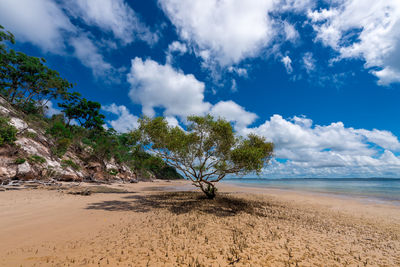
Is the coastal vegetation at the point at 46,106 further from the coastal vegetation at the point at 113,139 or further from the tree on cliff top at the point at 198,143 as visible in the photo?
the tree on cliff top at the point at 198,143

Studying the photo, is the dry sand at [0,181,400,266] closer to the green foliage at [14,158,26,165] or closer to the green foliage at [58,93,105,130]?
the green foliage at [14,158,26,165]

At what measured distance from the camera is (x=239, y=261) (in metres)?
5.51

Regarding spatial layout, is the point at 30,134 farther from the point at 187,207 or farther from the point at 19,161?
the point at 187,207

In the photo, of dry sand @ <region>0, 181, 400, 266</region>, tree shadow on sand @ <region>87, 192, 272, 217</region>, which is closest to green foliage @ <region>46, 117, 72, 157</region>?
tree shadow on sand @ <region>87, 192, 272, 217</region>

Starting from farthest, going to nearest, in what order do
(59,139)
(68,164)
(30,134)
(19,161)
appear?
(59,139) → (68,164) → (30,134) → (19,161)

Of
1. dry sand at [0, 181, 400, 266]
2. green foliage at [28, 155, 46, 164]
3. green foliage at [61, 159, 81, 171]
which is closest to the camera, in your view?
dry sand at [0, 181, 400, 266]

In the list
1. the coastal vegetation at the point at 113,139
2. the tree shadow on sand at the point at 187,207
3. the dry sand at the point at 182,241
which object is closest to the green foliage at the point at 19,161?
the coastal vegetation at the point at 113,139

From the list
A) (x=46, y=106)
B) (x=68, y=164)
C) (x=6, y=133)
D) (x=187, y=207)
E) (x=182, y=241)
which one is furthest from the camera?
(x=46, y=106)

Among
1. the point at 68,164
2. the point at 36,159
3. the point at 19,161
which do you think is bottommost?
the point at 19,161

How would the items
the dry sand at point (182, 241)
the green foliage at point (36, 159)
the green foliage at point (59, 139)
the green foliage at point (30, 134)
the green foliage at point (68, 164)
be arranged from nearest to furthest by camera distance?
the dry sand at point (182, 241) → the green foliage at point (36, 159) → the green foliage at point (30, 134) → the green foliage at point (68, 164) → the green foliage at point (59, 139)

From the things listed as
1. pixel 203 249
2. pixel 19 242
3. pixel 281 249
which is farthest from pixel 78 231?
pixel 281 249

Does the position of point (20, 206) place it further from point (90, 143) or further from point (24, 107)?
point (24, 107)

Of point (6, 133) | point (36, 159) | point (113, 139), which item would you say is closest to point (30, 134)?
point (6, 133)

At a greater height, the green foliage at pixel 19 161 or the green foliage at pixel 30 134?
the green foliage at pixel 30 134
